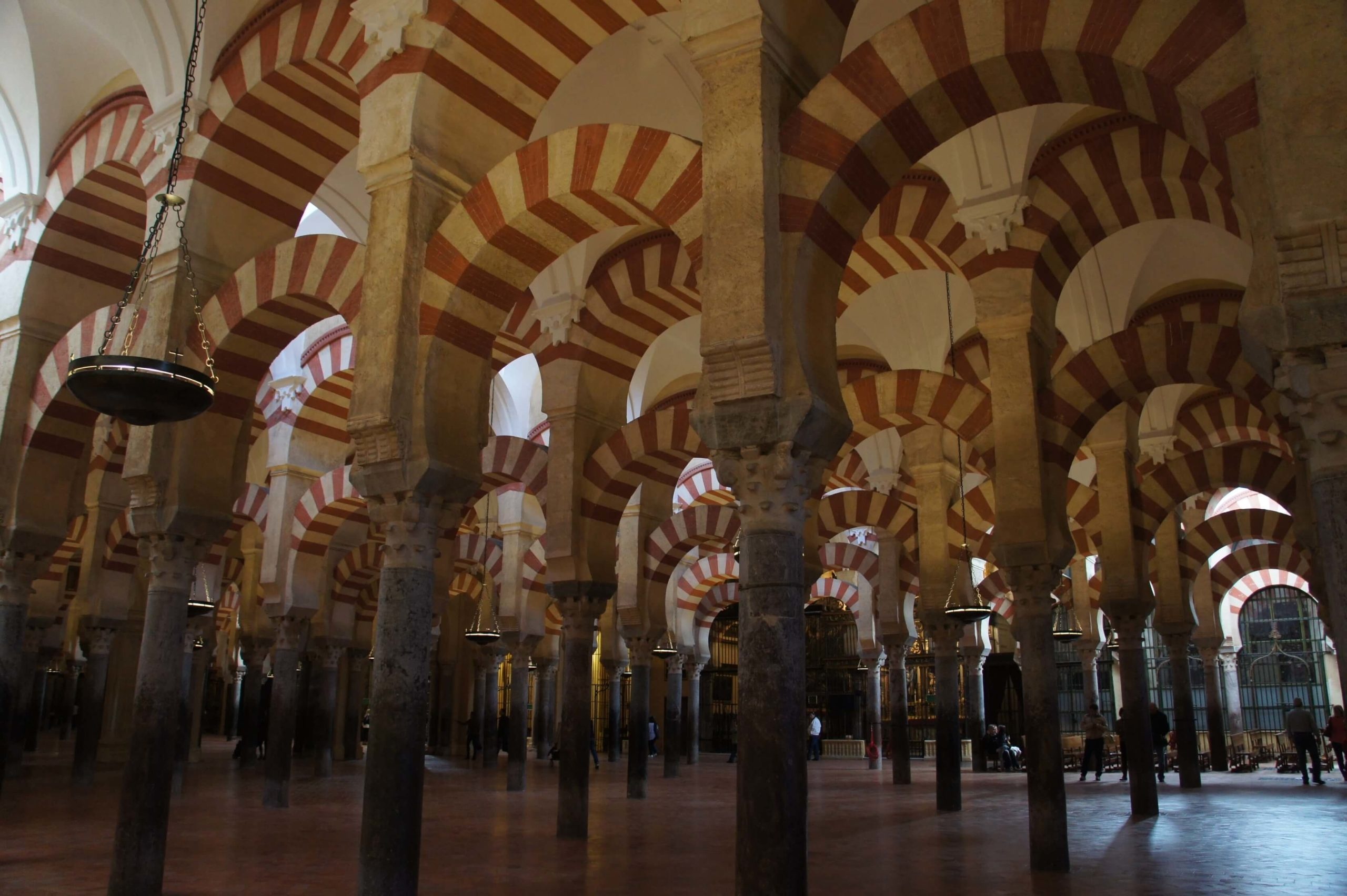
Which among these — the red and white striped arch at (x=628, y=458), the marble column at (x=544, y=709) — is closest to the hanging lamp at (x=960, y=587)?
the red and white striped arch at (x=628, y=458)

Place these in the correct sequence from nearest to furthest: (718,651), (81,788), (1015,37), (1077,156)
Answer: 1. (1015,37)
2. (1077,156)
3. (81,788)
4. (718,651)

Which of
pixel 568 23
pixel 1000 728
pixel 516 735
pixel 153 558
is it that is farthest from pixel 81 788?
pixel 1000 728

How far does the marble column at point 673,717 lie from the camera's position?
14117mm

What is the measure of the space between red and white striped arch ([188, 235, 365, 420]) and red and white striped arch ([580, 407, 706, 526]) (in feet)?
8.19

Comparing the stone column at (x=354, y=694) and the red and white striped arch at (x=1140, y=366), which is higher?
the red and white striped arch at (x=1140, y=366)

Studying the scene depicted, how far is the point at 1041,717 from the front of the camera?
5.57 meters

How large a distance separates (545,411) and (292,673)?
13.2 ft

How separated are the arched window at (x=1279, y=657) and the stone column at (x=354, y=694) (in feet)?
51.9

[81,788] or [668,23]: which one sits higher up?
[668,23]

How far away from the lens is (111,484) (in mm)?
10383

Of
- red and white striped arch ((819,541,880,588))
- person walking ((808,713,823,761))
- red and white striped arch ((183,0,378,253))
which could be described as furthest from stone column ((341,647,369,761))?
red and white striped arch ((183,0,378,253))

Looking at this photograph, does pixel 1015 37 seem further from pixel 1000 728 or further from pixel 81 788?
pixel 1000 728

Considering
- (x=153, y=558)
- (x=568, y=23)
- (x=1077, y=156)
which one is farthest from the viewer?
(x=1077, y=156)

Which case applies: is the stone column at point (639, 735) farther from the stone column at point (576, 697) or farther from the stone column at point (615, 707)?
the stone column at point (615, 707)
